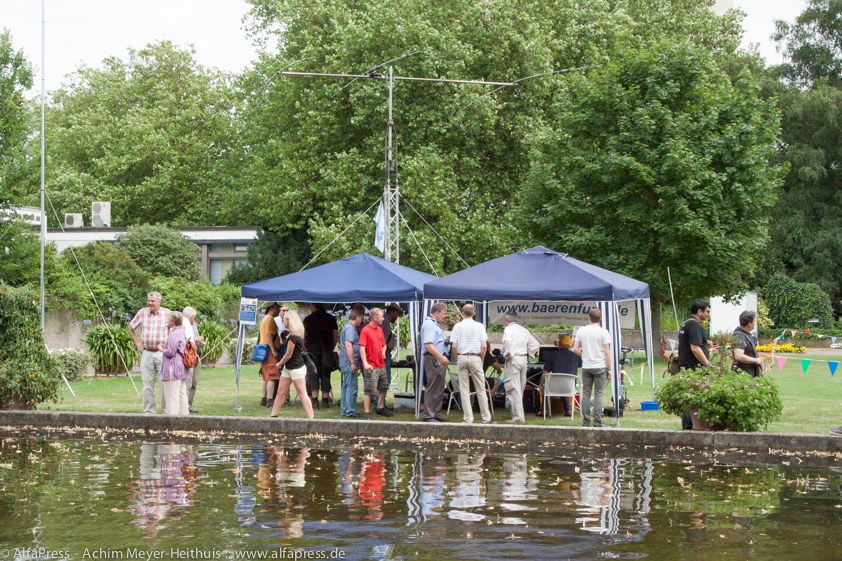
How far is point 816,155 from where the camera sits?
44.5 m

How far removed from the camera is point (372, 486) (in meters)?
8.70

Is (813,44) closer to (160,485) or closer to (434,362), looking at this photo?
(434,362)

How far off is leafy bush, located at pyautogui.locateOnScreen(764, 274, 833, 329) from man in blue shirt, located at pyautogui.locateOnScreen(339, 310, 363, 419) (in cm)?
3578

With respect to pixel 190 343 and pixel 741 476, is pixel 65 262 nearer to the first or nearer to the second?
pixel 190 343

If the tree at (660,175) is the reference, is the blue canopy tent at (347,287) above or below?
below

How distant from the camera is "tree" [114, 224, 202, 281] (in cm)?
3678

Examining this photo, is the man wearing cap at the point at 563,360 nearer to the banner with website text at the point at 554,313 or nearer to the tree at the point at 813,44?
the banner with website text at the point at 554,313

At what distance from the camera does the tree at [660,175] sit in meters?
28.5

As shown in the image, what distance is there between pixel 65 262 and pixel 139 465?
20821 millimetres

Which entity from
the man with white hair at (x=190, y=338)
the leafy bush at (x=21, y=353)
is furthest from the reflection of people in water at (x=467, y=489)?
the leafy bush at (x=21, y=353)

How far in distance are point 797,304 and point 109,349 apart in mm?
34629

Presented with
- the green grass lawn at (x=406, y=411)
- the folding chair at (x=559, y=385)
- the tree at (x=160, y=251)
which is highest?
the tree at (x=160, y=251)

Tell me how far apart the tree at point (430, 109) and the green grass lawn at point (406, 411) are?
12.1 m

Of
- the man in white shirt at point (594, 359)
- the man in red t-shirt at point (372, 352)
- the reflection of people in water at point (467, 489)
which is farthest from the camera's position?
the man in red t-shirt at point (372, 352)
